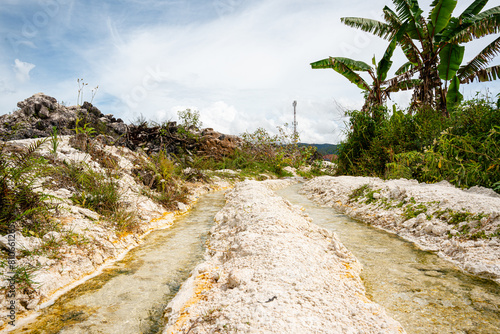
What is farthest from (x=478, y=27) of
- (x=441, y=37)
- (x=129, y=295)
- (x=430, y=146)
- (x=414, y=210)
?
(x=129, y=295)

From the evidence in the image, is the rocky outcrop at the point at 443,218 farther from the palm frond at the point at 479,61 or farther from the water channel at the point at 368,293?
the palm frond at the point at 479,61

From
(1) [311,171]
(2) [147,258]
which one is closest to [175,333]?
(2) [147,258]

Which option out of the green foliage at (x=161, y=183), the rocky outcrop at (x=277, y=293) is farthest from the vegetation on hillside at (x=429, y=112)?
the green foliage at (x=161, y=183)

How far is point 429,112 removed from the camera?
327 inches

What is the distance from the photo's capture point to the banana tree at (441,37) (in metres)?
9.02

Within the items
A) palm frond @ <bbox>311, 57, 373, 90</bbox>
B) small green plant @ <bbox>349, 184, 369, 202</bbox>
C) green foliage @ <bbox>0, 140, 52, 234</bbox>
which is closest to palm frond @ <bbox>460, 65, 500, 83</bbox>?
palm frond @ <bbox>311, 57, 373, 90</bbox>

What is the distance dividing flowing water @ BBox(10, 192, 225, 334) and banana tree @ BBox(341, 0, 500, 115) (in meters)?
10.2

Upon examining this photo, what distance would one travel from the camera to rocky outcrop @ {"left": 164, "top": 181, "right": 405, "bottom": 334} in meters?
1.62

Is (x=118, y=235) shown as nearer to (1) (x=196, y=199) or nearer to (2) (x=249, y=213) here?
(2) (x=249, y=213)

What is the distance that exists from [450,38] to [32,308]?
12.2m

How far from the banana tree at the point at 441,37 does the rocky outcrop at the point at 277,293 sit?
9.52 m

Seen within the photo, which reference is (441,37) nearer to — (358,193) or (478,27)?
(478,27)

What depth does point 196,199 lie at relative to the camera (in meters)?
7.35

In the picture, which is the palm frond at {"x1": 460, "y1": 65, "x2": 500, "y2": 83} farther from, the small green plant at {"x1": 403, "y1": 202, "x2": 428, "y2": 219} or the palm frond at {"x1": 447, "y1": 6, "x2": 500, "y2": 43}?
the small green plant at {"x1": 403, "y1": 202, "x2": 428, "y2": 219}
